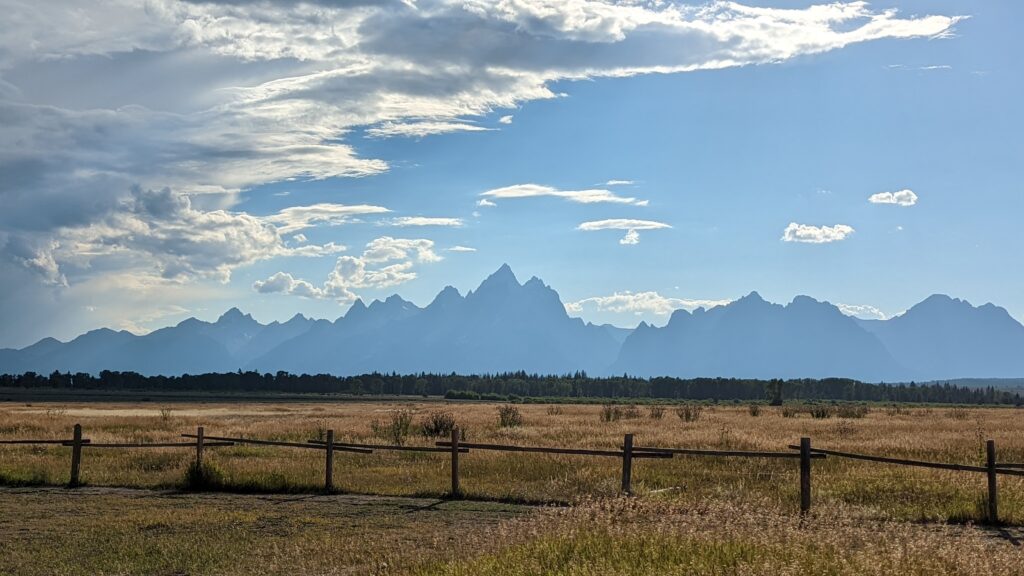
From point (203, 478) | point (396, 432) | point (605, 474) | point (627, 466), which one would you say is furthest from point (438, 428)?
point (627, 466)

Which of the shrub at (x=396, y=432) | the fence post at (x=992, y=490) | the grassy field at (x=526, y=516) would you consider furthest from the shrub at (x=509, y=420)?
the fence post at (x=992, y=490)

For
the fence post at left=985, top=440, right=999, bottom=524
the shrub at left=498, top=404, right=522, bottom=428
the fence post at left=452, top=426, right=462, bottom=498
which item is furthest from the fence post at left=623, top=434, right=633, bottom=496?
the shrub at left=498, top=404, right=522, bottom=428

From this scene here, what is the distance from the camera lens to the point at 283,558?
46.8 feet

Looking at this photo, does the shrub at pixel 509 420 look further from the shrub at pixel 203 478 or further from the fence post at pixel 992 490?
the fence post at pixel 992 490

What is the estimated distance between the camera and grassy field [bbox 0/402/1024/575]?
11.2 m

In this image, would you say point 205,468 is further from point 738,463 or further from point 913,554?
point 913,554

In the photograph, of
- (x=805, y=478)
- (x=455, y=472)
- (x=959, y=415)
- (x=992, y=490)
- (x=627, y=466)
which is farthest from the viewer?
(x=959, y=415)

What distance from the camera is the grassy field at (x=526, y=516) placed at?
11.2m

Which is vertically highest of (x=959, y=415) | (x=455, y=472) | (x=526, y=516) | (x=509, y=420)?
(x=959, y=415)

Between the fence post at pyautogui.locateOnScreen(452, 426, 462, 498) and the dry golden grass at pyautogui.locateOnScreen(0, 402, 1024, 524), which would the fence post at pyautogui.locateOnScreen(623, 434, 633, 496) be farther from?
the fence post at pyautogui.locateOnScreen(452, 426, 462, 498)

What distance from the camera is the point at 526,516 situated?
18.3 meters

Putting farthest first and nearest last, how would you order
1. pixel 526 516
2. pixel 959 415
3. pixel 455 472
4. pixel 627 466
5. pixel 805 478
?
pixel 959 415
pixel 455 472
pixel 627 466
pixel 805 478
pixel 526 516

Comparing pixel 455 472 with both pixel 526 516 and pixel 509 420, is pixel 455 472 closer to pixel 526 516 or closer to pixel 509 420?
pixel 526 516

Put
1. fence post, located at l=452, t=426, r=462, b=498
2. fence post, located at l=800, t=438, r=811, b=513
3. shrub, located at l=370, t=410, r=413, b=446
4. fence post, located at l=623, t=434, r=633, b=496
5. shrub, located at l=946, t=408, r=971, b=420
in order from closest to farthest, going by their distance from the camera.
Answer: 1. fence post, located at l=800, t=438, r=811, b=513
2. fence post, located at l=623, t=434, r=633, b=496
3. fence post, located at l=452, t=426, r=462, b=498
4. shrub, located at l=370, t=410, r=413, b=446
5. shrub, located at l=946, t=408, r=971, b=420
